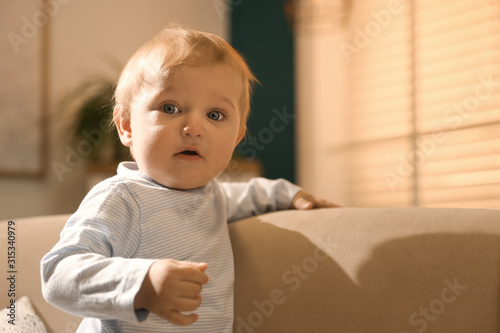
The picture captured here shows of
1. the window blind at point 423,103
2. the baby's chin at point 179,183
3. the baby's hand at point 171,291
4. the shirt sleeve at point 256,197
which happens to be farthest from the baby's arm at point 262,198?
the window blind at point 423,103

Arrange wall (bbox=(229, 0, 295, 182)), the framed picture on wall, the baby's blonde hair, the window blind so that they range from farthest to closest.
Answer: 1. wall (bbox=(229, 0, 295, 182))
2. the framed picture on wall
3. the window blind
4. the baby's blonde hair

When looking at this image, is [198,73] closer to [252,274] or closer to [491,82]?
[252,274]

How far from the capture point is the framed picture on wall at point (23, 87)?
117 inches

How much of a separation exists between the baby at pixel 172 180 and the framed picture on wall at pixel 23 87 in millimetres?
2341

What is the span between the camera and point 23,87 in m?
3.07

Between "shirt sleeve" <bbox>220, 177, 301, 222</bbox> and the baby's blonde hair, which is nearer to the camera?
the baby's blonde hair

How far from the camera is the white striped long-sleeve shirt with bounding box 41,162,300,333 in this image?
2.09 feet

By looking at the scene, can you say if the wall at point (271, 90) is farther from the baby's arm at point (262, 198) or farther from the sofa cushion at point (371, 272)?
the sofa cushion at point (371, 272)

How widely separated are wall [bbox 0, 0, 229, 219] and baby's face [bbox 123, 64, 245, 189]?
2.44 metres

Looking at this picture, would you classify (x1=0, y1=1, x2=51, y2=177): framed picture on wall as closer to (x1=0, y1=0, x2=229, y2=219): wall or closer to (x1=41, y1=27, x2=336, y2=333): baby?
(x1=0, y1=0, x2=229, y2=219): wall

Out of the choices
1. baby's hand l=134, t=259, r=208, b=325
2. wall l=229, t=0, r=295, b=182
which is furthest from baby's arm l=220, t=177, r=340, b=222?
wall l=229, t=0, r=295, b=182

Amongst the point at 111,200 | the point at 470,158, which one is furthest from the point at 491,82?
the point at 111,200

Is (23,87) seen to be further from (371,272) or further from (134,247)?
(371,272)

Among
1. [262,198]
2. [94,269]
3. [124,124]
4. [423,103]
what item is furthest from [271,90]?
[94,269]
